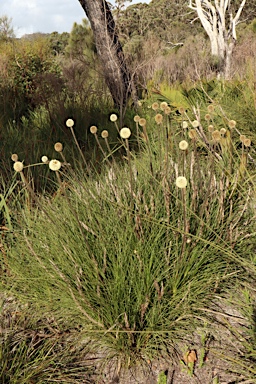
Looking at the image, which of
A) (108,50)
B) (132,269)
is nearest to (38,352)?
(132,269)

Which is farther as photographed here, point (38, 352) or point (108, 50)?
point (108, 50)

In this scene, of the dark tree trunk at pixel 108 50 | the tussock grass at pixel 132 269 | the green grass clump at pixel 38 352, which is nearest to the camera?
the green grass clump at pixel 38 352

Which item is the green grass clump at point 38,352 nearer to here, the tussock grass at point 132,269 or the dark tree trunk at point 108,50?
the tussock grass at point 132,269

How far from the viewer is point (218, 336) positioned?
6.00ft

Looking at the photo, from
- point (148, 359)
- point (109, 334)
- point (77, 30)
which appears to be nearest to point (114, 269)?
point (109, 334)

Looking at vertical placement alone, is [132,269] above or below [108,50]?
below

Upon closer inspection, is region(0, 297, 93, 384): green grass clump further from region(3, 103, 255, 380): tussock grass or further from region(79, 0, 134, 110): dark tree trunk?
region(79, 0, 134, 110): dark tree trunk

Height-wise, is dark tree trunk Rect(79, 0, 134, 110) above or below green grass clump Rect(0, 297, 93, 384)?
above

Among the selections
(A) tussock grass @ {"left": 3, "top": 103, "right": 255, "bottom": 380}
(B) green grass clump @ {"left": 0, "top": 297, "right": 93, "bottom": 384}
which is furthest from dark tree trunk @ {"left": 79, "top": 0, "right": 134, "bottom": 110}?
(B) green grass clump @ {"left": 0, "top": 297, "right": 93, "bottom": 384}

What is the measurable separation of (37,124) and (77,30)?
13.0 meters

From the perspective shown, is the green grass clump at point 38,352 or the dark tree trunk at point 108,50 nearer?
the green grass clump at point 38,352

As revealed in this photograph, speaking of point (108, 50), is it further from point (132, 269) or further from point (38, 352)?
point (38, 352)

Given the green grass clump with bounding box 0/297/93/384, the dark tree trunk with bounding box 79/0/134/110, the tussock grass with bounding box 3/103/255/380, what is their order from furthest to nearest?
1. the dark tree trunk with bounding box 79/0/134/110
2. the tussock grass with bounding box 3/103/255/380
3. the green grass clump with bounding box 0/297/93/384

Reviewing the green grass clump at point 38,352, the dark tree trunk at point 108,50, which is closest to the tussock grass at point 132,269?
the green grass clump at point 38,352
